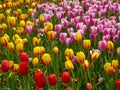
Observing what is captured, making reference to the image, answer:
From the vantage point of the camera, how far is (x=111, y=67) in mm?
3607

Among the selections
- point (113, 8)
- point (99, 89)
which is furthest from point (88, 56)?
point (113, 8)

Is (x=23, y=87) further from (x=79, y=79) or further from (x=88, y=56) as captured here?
(x=88, y=56)

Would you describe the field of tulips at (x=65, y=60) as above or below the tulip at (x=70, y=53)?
below

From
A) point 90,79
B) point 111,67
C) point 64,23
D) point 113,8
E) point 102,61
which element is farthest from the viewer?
point 113,8

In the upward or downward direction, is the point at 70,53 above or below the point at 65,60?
above

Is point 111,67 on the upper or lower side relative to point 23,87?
upper

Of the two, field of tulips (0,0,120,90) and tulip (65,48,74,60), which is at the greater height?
tulip (65,48,74,60)

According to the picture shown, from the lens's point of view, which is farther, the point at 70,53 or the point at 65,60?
the point at 65,60

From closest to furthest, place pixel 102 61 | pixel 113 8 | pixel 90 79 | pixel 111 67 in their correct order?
pixel 111 67, pixel 90 79, pixel 102 61, pixel 113 8

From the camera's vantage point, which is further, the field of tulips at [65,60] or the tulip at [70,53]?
the tulip at [70,53]

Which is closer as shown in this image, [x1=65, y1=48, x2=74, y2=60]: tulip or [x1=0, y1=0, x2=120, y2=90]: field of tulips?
[x1=0, y1=0, x2=120, y2=90]: field of tulips

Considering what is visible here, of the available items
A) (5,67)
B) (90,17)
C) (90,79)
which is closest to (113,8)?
(90,17)

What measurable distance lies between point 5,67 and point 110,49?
119 cm

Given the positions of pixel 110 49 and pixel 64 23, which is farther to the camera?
pixel 64 23
